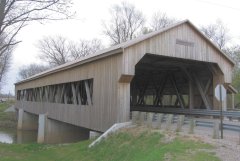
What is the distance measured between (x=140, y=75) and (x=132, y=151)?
57.5 feet

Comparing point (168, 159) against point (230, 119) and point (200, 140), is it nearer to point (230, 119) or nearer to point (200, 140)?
point (200, 140)

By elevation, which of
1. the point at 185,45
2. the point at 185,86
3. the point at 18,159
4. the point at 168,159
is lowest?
the point at 18,159

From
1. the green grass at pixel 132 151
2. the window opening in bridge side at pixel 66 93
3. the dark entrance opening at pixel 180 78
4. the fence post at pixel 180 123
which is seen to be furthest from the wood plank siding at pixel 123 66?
the fence post at pixel 180 123

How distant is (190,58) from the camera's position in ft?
59.6

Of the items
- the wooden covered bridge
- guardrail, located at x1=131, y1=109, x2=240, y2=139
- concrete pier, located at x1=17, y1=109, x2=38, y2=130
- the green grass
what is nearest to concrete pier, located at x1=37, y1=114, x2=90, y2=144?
the wooden covered bridge

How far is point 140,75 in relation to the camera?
94.5ft

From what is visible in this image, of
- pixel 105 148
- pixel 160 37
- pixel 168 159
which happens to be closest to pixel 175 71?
pixel 160 37

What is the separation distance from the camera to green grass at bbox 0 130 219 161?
9695 mm

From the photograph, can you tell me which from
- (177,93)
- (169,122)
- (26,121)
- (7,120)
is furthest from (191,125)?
(7,120)

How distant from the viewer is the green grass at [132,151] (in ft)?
31.8

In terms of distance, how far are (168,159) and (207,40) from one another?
11007mm

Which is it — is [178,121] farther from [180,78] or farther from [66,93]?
[66,93]

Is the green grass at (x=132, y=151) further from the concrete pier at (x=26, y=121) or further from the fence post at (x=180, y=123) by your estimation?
the concrete pier at (x=26, y=121)

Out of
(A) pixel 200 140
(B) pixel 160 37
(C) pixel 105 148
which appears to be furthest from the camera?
(B) pixel 160 37
